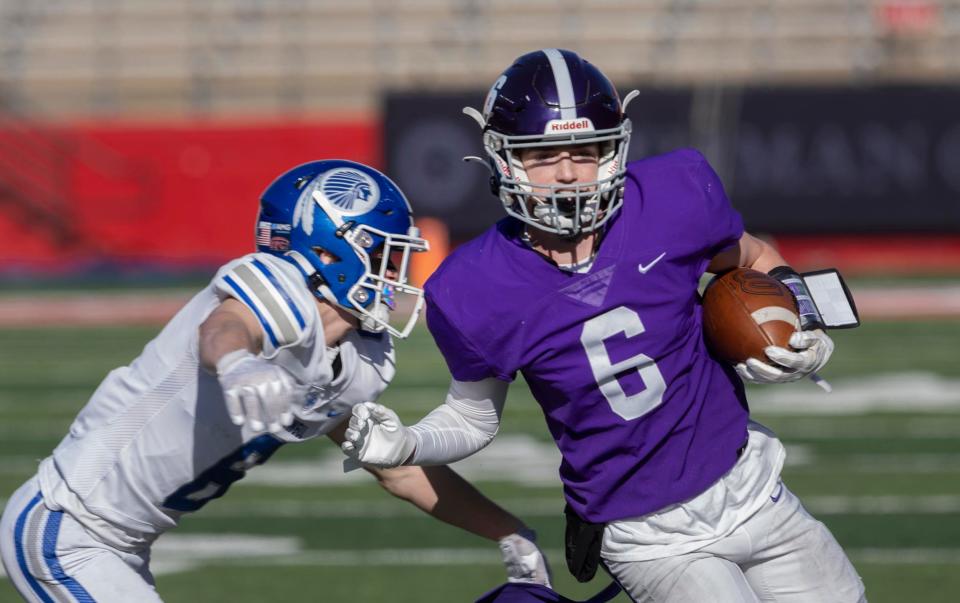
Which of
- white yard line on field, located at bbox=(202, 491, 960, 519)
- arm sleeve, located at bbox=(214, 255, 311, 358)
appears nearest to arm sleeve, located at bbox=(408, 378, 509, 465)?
arm sleeve, located at bbox=(214, 255, 311, 358)

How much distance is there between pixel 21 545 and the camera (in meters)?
2.94

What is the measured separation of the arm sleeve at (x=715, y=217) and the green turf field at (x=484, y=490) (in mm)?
1857

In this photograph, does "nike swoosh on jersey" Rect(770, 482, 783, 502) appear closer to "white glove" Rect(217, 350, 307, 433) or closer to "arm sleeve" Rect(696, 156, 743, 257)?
"arm sleeve" Rect(696, 156, 743, 257)

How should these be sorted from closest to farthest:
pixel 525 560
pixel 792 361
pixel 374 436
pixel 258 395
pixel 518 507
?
pixel 258 395 → pixel 374 436 → pixel 792 361 → pixel 525 560 → pixel 518 507

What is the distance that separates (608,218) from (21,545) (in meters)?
1.36

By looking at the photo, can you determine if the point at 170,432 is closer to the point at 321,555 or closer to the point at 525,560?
the point at 525,560

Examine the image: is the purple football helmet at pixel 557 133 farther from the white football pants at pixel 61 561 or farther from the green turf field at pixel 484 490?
the green turf field at pixel 484 490

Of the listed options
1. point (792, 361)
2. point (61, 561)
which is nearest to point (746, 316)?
point (792, 361)

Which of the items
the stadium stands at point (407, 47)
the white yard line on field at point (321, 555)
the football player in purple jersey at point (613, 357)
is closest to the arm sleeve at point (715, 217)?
the football player in purple jersey at point (613, 357)

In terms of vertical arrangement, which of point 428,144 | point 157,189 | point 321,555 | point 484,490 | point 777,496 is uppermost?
point 777,496

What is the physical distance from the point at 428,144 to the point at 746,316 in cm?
1289

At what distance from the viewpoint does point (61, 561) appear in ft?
9.57

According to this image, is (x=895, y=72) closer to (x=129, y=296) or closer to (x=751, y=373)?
(x=129, y=296)

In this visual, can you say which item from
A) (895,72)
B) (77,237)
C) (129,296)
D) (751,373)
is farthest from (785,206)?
(751,373)
